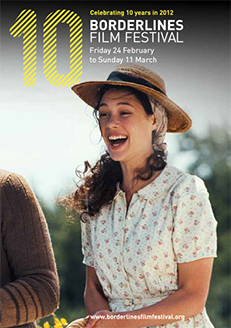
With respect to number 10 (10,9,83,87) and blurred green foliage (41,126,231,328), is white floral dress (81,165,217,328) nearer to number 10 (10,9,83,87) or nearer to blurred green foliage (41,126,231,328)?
number 10 (10,9,83,87)

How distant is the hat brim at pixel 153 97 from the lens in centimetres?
206

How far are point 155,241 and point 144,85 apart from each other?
549 mm

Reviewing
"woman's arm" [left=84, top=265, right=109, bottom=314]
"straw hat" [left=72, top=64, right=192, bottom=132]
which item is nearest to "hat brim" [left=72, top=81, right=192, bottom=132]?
"straw hat" [left=72, top=64, right=192, bottom=132]

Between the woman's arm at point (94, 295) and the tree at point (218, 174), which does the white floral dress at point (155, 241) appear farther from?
the tree at point (218, 174)

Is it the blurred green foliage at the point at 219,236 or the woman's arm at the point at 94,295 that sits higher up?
the woman's arm at the point at 94,295

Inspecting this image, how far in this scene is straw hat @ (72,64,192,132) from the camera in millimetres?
2062

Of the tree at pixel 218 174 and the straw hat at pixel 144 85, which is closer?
the straw hat at pixel 144 85

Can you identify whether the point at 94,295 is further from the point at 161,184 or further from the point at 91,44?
the point at 91,44

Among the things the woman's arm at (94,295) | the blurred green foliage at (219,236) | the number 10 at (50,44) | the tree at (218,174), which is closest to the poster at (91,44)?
the number 10 at (50,44)

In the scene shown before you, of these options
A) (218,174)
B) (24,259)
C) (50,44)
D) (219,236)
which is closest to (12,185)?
(24,259)

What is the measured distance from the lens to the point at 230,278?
44.7 feet

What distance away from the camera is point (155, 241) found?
1947mm

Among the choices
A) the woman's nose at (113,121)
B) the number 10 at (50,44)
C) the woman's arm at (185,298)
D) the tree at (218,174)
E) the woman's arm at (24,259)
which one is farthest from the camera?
the tree at (218,174)

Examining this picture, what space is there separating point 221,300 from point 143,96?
1162cm
